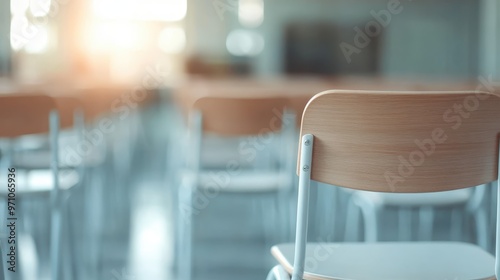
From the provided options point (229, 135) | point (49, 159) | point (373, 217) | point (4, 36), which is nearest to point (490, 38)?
point (4, 36)

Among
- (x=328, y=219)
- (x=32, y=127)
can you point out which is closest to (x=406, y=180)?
(x=32, y=127)

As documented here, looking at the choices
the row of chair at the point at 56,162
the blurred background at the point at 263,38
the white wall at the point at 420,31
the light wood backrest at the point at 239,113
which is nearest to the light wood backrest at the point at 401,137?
the row of chair at the point at 56,162

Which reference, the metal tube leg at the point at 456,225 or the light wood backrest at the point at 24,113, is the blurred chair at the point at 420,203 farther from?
the light wood backrest at the point at 24,113

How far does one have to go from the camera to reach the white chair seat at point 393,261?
123 centimetres

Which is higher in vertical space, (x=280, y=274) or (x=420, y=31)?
(x=420, y=31)

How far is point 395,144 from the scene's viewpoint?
113 cm

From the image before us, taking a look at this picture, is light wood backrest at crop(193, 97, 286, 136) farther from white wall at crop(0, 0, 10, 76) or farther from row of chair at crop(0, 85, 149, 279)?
white wall at crop(0, 0, 10, 76)

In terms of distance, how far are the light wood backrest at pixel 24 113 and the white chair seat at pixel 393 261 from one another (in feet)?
2.87

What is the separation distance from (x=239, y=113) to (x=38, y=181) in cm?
76

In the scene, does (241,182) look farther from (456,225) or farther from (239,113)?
(456,225)

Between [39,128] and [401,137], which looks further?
[39,128]

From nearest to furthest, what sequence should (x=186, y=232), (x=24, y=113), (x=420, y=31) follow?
(x=24, y=113) < (x=186, y=232) < (x=420, y=31)

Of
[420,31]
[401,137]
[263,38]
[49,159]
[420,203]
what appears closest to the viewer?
[401,137]

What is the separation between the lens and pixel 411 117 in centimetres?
111
